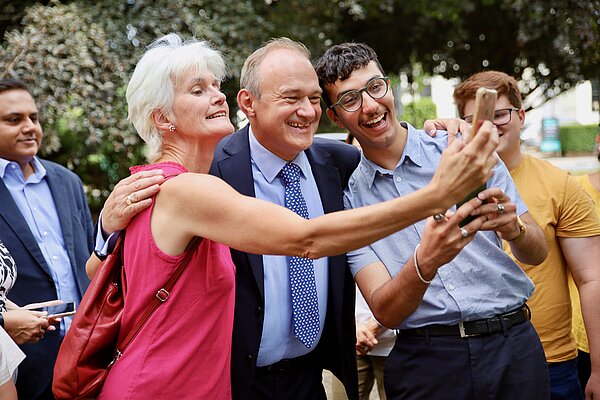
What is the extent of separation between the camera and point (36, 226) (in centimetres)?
452

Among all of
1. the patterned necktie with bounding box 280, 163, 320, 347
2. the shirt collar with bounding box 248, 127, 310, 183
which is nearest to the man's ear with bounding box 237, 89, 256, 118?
the shirt collar with bounding box 248, 127, 310, 183

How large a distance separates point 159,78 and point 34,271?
2137 mm

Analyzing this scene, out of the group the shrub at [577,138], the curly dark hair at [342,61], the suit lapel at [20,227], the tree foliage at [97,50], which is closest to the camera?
the curly dark hair at [342,61]

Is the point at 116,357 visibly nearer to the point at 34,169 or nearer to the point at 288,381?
the point at 288,381

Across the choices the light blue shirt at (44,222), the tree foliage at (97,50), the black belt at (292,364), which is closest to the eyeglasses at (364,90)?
the black belt at (292,364)

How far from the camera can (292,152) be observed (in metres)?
3.10

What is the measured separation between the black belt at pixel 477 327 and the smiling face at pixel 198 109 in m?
1.10

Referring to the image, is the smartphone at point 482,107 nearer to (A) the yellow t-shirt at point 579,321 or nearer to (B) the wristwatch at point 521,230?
(B) the wristwatch at point 521,230

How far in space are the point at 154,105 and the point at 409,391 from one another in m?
1.50

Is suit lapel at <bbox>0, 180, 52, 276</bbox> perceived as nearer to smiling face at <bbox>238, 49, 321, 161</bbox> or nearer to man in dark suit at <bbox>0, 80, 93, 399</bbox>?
man in dark suit at <bbox>0, 80, 93, 399</bbox>

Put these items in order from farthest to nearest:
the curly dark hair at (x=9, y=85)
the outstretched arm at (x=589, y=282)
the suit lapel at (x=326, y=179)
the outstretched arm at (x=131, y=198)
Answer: the curly dark hair at (x=9, y=85), the outstretched arm at (x=589, y=282), the suit lapel at (x=326, y=179), the outstretched arm at (x=131, y=198)

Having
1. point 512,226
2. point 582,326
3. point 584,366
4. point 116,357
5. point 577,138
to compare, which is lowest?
point 577,138

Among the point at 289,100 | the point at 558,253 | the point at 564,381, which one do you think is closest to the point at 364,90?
the point at 289,100

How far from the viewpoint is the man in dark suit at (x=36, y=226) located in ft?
13.9
